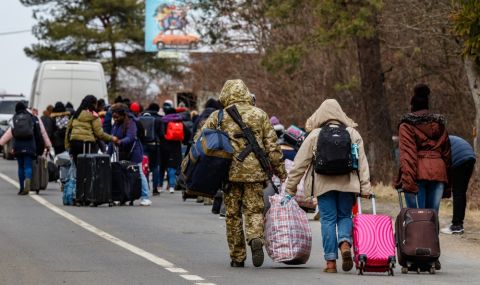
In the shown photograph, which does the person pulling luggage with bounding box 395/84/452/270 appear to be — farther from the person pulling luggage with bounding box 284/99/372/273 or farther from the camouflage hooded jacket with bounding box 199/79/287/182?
the camouflage hooded jacket with bounding box 199/79/287/182

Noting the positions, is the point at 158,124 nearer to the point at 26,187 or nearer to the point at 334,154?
the point at 26,187

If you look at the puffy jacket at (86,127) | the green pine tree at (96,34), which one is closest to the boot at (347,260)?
the puffy jacket at (86,127)

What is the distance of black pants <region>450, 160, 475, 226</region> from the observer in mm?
18234

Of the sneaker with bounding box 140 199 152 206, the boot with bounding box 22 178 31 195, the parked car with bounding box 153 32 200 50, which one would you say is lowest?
the sneaker with bounding box 140 199 152 206

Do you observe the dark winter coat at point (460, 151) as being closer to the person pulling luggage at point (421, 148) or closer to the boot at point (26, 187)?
the person pulling luggage at point (421, 148)

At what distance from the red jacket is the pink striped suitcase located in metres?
1.21

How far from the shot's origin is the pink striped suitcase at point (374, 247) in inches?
531

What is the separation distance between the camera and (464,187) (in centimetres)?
1841

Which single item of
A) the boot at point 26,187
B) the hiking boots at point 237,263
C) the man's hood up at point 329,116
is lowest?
the hiking boots at point 237,263

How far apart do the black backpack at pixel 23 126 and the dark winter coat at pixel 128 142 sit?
282 centimetres

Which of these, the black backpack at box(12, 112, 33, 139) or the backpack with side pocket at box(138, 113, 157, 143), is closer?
the black backpack at box(12, 112, 33, 139)

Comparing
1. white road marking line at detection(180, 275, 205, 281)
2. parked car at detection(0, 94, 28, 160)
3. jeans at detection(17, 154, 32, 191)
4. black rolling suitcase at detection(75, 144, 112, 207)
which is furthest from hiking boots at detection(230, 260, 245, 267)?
parked car at detection(0, 94, 28, 160)

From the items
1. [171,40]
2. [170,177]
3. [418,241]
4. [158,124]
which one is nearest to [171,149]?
[158,124]

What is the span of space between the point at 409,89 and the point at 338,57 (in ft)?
6.64
